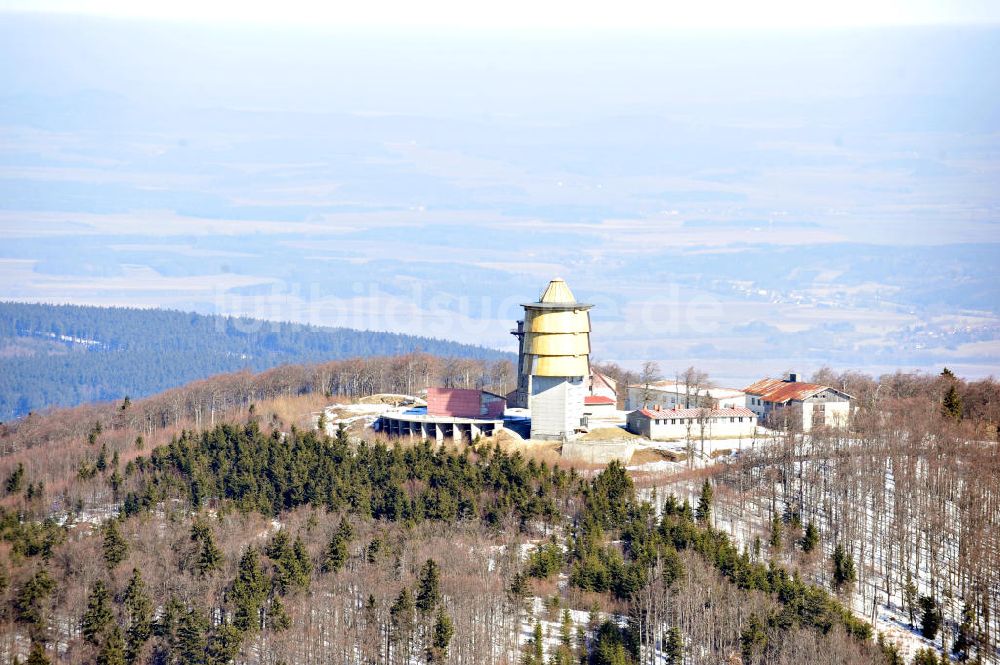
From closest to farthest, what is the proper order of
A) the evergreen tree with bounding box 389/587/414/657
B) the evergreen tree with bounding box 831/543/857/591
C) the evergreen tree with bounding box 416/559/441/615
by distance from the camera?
the evergreen tree with bounding box 389/587/414/657
the evergreen tree with bounding box 416/559/441/615
the evergreen tree with bounding box 831/543/857/591

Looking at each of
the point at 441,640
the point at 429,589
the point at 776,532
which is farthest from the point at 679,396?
the point at 441,640

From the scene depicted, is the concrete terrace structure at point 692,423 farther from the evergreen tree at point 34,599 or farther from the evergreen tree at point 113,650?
the evergreen tree at point 113,650

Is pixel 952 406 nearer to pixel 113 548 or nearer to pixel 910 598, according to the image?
pixel 910 598

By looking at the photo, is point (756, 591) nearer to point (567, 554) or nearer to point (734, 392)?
point (567, 554)

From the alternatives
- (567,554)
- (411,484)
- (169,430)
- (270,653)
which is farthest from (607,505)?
(169,430)

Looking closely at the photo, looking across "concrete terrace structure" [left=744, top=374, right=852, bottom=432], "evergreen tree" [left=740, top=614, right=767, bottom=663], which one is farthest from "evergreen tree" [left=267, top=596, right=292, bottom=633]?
"concrete terrace structure" [left=744, top=374, right=852, bottom=432]

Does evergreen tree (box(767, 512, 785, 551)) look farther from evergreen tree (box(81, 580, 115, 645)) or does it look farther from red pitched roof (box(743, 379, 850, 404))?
evergreen tree (box(81, 580, 115, 645))
